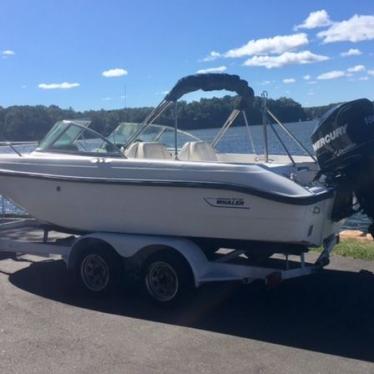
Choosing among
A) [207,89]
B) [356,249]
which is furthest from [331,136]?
[356,249]

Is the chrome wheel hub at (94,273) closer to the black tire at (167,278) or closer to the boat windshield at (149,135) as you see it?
the black tire at (167,278)

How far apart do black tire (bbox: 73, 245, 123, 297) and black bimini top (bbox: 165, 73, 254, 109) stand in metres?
2.41

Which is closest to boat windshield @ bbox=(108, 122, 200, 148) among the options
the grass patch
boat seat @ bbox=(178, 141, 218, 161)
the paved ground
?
boat seat @ bbox=(178, 141, 218, 161)

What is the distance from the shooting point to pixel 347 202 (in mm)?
5945

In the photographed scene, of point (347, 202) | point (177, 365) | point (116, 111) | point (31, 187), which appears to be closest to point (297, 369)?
point (177, 365)

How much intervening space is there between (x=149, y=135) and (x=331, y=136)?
3165 millimetres

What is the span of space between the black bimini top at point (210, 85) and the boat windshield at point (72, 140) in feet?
3.69

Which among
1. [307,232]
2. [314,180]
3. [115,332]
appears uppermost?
[314,180]

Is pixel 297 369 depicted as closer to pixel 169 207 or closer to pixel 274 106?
pixel 169 207

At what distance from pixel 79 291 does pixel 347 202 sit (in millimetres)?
3043

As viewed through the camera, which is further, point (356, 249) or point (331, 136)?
point (356, 249)

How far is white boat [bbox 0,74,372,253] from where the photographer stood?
5.56m

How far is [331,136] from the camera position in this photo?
5.96m

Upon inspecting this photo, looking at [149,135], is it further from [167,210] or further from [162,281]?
[162,281]
